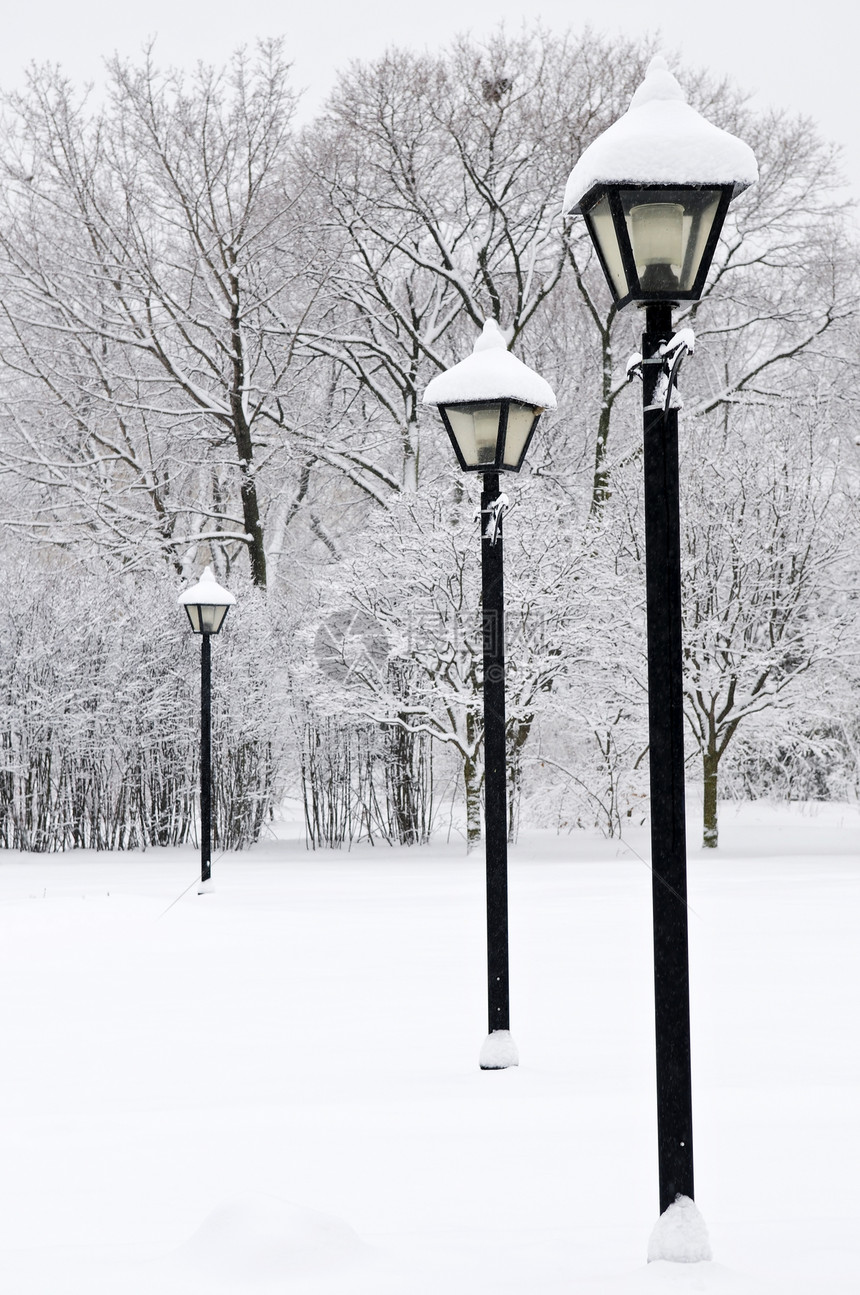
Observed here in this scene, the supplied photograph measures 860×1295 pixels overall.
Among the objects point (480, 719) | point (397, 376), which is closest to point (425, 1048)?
point (480, 719)

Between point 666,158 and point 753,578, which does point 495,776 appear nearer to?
point 666,158

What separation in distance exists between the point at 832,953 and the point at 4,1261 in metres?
5.43

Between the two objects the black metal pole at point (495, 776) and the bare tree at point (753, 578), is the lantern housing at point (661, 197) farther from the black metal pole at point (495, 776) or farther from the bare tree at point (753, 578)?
the bare tree at point (753, 578)

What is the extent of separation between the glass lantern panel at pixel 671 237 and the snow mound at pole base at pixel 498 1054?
122 inches

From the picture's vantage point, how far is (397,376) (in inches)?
768

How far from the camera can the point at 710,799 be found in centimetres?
1480

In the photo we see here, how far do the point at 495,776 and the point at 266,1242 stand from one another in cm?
254

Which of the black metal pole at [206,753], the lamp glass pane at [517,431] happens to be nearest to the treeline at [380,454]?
the black metal pole at [206,753]

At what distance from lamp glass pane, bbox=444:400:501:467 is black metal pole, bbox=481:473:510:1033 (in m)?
0.14

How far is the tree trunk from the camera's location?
583 inches

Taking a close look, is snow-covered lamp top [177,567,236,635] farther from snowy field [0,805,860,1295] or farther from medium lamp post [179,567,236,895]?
snowy field [0,805,860,1295]

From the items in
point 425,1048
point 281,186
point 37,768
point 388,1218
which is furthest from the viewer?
point 281,186

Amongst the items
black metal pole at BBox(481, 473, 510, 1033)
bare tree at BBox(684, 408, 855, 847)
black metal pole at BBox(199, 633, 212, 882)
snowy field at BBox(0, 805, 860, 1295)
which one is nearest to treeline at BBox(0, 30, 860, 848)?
bare tree at BBox(684, 408, 855, 847)

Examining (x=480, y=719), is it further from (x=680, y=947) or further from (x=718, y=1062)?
(x=680, y=947)
